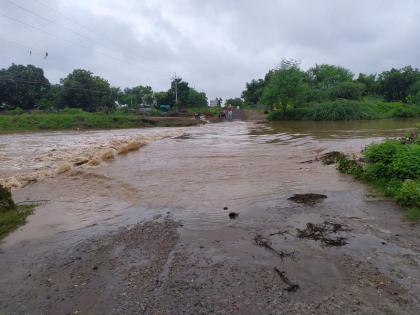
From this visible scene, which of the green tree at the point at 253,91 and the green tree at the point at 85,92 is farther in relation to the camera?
the green tree at the point at 253,91

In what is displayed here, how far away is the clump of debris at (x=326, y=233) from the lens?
4.58 m

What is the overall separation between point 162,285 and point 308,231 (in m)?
2.46

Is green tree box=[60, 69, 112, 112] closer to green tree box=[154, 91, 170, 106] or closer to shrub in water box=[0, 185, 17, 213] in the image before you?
green tree box=[154, 91, 170, 106]

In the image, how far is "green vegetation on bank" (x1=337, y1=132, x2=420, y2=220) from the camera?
6.01 metres

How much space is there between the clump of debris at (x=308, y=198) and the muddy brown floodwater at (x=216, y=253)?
74mm

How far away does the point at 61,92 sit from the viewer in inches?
2384

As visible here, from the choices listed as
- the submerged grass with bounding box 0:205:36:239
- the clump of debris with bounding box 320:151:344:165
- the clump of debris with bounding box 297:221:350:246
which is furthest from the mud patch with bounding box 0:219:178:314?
the clump of debris with bounding box 320:151:344:165

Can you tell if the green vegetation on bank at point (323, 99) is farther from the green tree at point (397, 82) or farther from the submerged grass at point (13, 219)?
the submerged grass at point (13, 219)

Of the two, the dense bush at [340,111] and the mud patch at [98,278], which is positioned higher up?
the dense bush at [340,111]

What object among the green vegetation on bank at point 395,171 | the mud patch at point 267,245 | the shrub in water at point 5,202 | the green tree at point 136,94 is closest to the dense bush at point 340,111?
the green vegetation on bank at point 395,171

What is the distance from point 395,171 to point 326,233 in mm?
3565

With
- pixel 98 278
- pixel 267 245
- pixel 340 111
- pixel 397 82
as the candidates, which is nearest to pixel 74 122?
pixel 340 111

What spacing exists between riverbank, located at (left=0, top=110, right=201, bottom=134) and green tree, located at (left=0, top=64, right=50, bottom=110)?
55.4ft

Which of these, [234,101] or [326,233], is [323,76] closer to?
[234,101]
